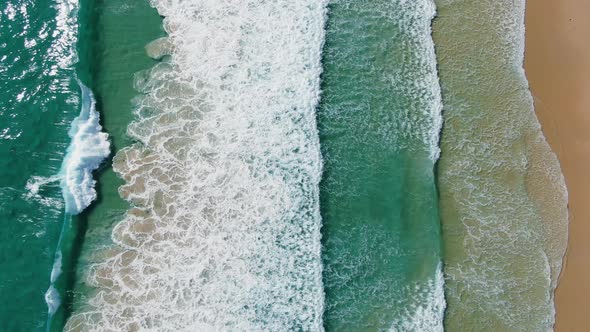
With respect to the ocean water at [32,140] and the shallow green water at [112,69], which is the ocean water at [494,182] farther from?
the ocean water at [32,140]

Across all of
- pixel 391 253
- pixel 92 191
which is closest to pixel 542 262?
pixel 391 253

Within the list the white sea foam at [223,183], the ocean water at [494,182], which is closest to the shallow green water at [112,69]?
the white sea foam at [223,183]

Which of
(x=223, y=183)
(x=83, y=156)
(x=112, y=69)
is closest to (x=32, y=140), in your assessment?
(x=83, y=156)

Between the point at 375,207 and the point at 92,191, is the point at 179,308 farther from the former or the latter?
the point at 375,207

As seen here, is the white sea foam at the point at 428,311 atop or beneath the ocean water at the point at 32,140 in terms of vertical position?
beneath

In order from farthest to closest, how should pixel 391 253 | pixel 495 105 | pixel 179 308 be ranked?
pixel 495 105
pixel 391 253
pixel 179 308
